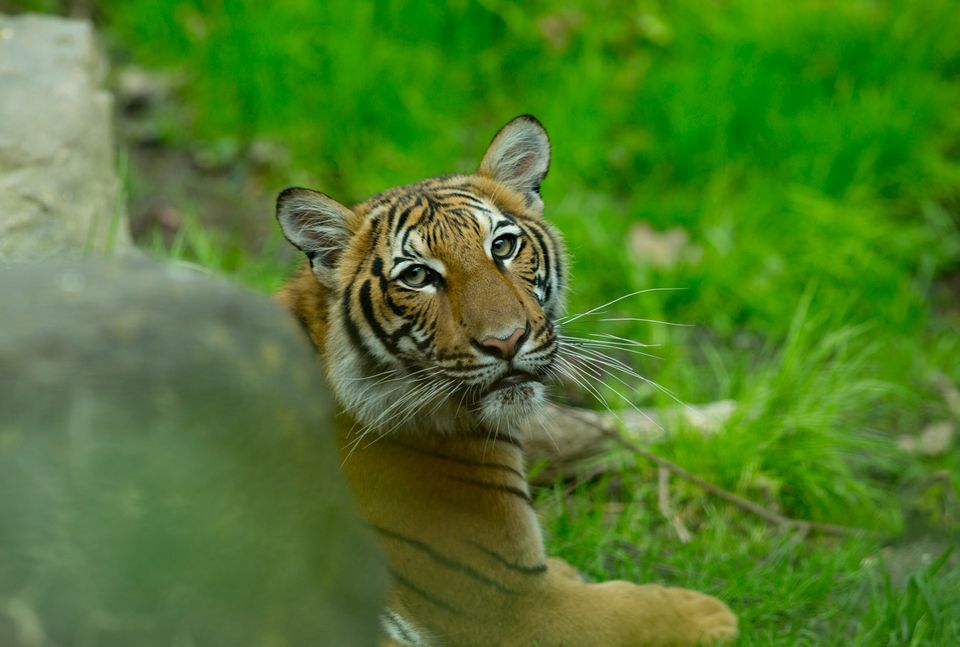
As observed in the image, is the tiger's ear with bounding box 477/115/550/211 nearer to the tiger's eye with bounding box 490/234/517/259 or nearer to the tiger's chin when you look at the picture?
the tiger's eye with bounding box 490/234/517/259

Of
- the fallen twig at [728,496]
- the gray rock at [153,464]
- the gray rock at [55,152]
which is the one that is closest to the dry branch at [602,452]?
the fallen twig at [728,496]

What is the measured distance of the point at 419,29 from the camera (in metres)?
5.74

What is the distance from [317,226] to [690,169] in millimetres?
3190

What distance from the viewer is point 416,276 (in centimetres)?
241

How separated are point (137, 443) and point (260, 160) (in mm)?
4322

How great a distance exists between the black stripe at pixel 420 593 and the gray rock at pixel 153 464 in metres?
0.93

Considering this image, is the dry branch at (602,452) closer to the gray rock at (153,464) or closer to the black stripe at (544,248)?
the black stripe at (544,248)

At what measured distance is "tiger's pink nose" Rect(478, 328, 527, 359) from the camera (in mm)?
2252

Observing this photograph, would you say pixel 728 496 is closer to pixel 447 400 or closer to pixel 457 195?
pixel 447 400

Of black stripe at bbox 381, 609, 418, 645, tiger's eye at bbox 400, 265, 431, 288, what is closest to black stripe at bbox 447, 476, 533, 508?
black stripe at bbox 381, 609, 418, 645

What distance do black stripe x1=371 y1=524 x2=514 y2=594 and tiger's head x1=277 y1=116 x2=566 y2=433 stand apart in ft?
0.81

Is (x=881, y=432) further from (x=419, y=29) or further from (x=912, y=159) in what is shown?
(x=419, y=29)

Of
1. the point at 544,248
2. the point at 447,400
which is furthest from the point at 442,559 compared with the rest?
the point at 544,248

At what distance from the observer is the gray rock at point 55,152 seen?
3330 millimetres
